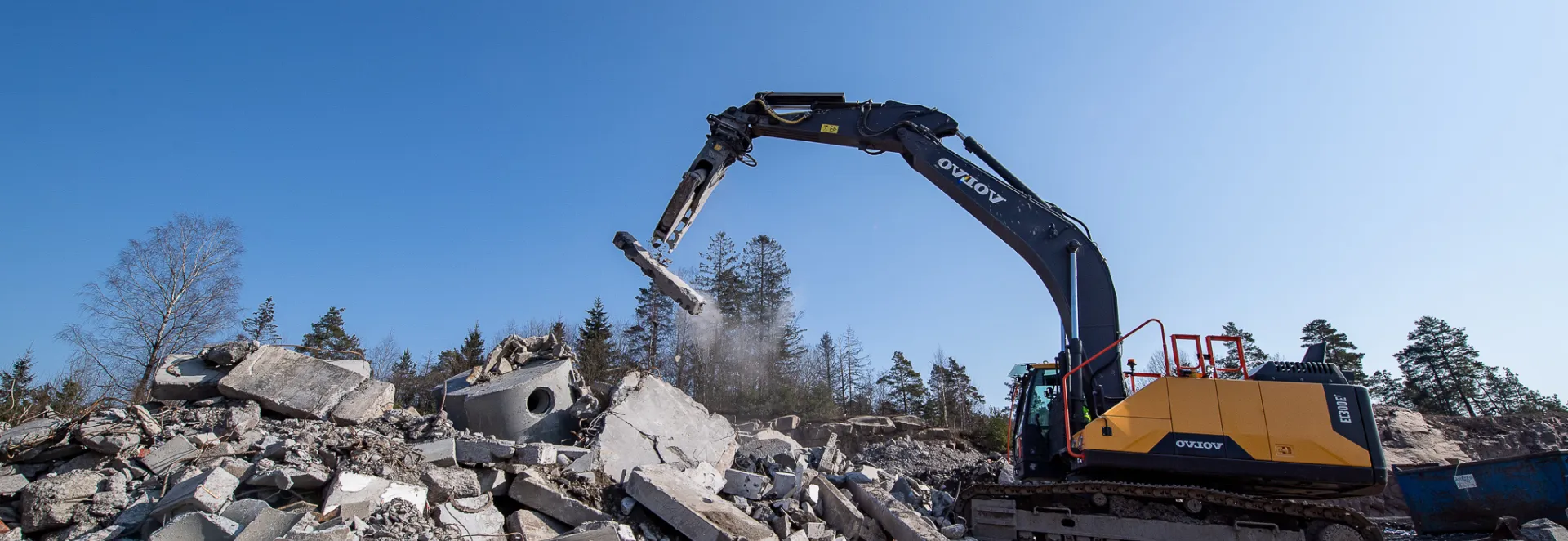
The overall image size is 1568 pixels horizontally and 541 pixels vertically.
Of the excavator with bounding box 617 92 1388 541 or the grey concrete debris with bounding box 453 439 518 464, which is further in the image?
the grey concrete debris with bounding box 453 439 518 464

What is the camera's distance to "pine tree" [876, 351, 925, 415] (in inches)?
1284

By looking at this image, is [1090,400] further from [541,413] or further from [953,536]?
[541,413]

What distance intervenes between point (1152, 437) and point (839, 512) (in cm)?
315

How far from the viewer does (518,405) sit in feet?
30.1

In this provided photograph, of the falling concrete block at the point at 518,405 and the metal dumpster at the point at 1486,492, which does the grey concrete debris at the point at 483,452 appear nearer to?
the falling concrete block at the point at 518,405

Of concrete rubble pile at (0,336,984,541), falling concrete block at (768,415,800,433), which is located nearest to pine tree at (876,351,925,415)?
falling concrete block at (768,415,800,433)

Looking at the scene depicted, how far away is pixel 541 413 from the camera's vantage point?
31.3 ft

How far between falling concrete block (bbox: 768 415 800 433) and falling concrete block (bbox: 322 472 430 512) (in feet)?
56.1

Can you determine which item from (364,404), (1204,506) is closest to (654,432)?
(364,404)

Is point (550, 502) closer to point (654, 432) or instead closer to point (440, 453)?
point (440, 453)

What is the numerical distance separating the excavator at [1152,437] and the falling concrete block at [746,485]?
80.6 inches

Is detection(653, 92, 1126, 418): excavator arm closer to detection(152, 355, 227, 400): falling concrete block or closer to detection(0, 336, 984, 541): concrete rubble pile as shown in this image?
detection(0, 336, 984, 541): concrete rubble pile

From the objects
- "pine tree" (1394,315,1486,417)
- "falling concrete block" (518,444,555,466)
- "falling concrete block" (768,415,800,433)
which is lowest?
"falling concrete block" (518,444,555,466)

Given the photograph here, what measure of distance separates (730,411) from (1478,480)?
822 inches
